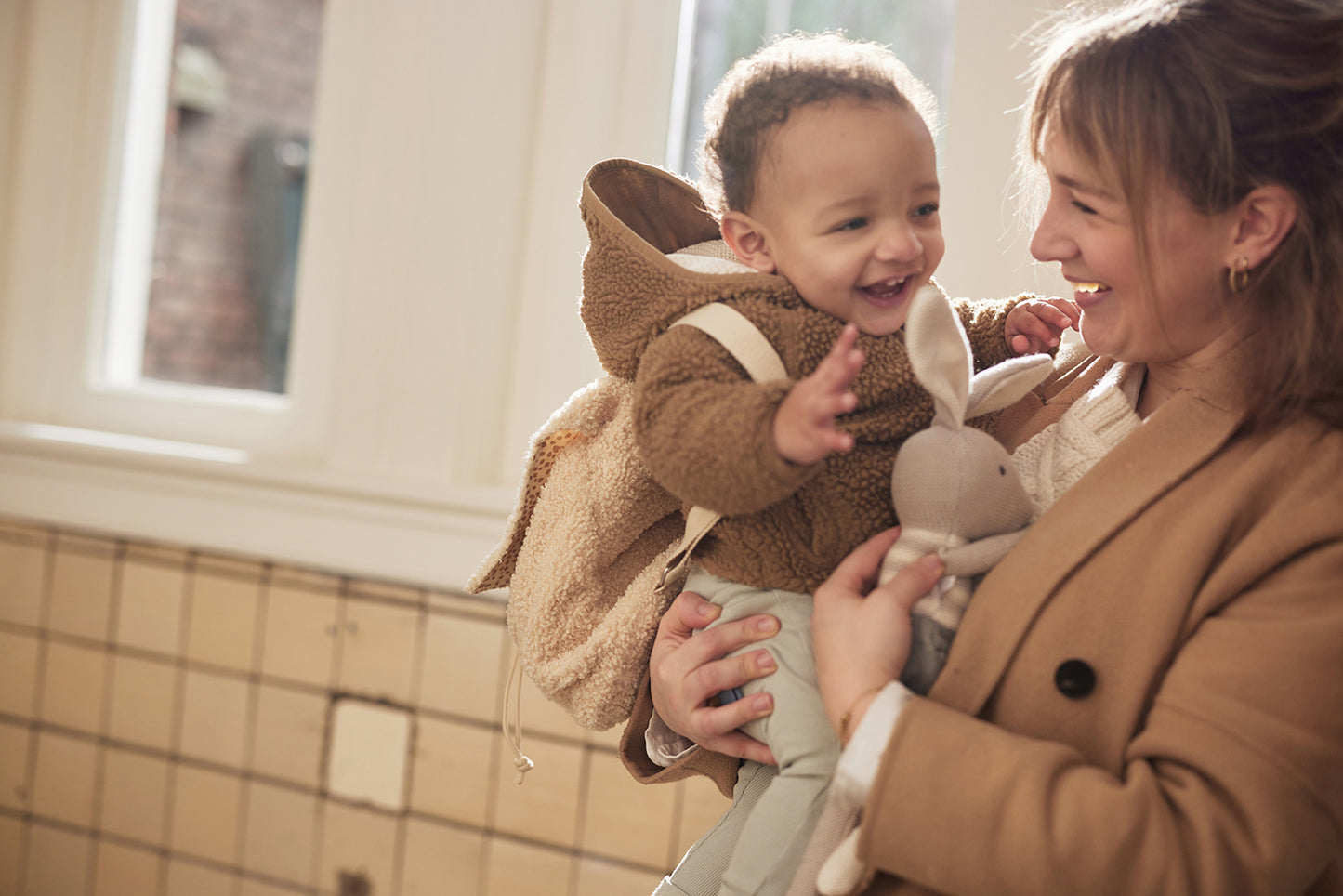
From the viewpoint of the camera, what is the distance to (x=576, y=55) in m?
1.84

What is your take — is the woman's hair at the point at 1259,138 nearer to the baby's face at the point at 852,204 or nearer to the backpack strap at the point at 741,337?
the baby's face at the point at 852,204

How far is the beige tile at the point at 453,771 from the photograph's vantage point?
1.85 meters

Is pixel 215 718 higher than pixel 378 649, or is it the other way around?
pixel 378 649

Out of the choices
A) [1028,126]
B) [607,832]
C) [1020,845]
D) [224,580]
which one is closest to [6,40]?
[224,580]

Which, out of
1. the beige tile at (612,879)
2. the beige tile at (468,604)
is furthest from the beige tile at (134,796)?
the beige tile at (612,879)

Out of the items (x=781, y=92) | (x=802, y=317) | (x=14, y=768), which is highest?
(x=781, y=92)

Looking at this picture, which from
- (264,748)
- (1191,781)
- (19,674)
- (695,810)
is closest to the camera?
(1191,781)

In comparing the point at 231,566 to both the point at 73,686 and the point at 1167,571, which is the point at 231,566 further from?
the point at 1167,571

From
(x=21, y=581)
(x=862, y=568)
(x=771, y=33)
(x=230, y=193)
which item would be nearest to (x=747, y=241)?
(x=862, y=568)

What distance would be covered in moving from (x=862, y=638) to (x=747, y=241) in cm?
41

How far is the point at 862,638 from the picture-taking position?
823 millimetres

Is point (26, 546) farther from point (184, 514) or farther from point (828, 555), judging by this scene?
point (828, 555)

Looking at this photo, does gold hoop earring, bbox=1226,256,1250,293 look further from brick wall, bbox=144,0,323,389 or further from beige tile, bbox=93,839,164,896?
brick wall, bbox=144,0,323,389

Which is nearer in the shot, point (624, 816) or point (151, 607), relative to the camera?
point (624, 816)
